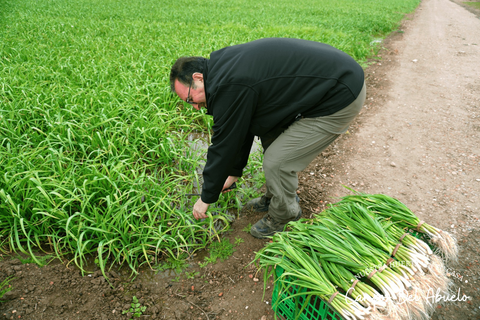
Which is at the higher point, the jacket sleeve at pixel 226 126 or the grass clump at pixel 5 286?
the jacket sleeve at pixel 226 126

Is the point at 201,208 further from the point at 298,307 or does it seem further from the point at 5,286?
the point at 5,286

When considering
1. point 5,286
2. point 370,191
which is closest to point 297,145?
point 370,191

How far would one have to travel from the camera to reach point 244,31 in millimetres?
7938

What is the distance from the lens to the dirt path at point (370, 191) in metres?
1.70


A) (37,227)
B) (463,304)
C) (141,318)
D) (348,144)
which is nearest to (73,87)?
(37,227)

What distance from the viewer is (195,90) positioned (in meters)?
1.65

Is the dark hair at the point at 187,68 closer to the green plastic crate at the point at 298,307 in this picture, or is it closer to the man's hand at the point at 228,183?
the man's hand at the point at 228,183

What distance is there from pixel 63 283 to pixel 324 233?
65.5 inches

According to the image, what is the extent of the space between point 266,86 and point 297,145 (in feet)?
1.55

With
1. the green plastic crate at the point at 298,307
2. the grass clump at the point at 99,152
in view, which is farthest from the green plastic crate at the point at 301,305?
the grass clump at the point at 99,152

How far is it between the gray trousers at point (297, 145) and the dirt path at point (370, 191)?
1.89ft

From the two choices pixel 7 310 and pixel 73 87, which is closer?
pixel 7 310

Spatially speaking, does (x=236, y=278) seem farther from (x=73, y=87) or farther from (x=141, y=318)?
(x=73, y=87)

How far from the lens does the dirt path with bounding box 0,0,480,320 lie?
1.70m
